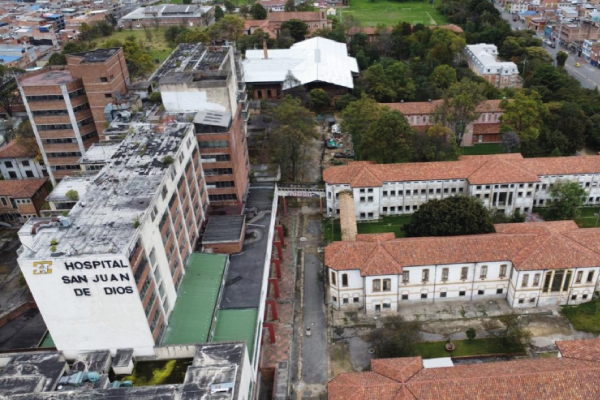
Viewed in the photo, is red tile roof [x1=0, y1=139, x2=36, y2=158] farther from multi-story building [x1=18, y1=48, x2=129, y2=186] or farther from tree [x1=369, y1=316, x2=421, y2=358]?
tree [x1=369, y1=316, x2=421, y2=358]

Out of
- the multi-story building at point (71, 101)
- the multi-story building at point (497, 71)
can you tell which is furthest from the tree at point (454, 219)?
the multi-story building at point (497, 71)

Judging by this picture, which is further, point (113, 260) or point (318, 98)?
point (318, 98)

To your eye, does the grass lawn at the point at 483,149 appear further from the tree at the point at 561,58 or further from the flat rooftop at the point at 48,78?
the flat rooftop at the point at 48,78

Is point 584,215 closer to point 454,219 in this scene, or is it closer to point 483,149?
point 483,149

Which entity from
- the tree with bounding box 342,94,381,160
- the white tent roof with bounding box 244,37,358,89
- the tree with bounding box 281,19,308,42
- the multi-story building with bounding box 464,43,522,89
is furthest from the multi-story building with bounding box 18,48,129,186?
the tree with bounding box 281,19,308,42

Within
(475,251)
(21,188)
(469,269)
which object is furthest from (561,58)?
(21,188)

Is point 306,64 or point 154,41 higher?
point 306,64
